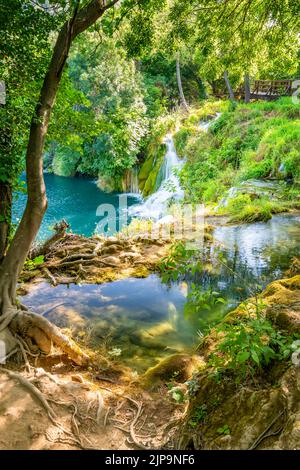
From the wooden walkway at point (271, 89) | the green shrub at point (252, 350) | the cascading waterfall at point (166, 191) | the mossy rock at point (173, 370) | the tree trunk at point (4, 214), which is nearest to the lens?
the green shrub at point (252, 350)

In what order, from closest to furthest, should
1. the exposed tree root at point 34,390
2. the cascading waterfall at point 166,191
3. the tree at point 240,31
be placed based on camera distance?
the exposed tree root at point 34,390, the tree at point 240,31, the cascading waterfall at point 166,191

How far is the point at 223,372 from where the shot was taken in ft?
11.2

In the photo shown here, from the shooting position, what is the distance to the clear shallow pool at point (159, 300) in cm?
567

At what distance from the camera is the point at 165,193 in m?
17.8

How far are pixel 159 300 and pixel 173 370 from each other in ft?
8.65

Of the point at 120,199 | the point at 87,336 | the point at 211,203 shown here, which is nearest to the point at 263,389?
the point at 87,336

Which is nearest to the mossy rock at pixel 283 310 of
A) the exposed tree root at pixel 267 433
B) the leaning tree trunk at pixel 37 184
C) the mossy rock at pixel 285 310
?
the mossy rock at pixel 285 310

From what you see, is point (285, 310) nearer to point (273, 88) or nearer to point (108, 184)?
point (108, 184)

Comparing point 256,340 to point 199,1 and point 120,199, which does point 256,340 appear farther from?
point 120,199

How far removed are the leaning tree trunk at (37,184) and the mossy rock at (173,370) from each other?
1.25 meters

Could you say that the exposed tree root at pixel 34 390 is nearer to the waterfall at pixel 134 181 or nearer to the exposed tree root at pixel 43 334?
the exposed tree root at pixel 43 334

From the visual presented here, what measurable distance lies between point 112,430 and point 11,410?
104 cm

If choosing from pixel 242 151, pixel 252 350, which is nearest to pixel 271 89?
pixel 242 151

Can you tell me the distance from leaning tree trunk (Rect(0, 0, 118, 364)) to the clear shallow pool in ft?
4.02
